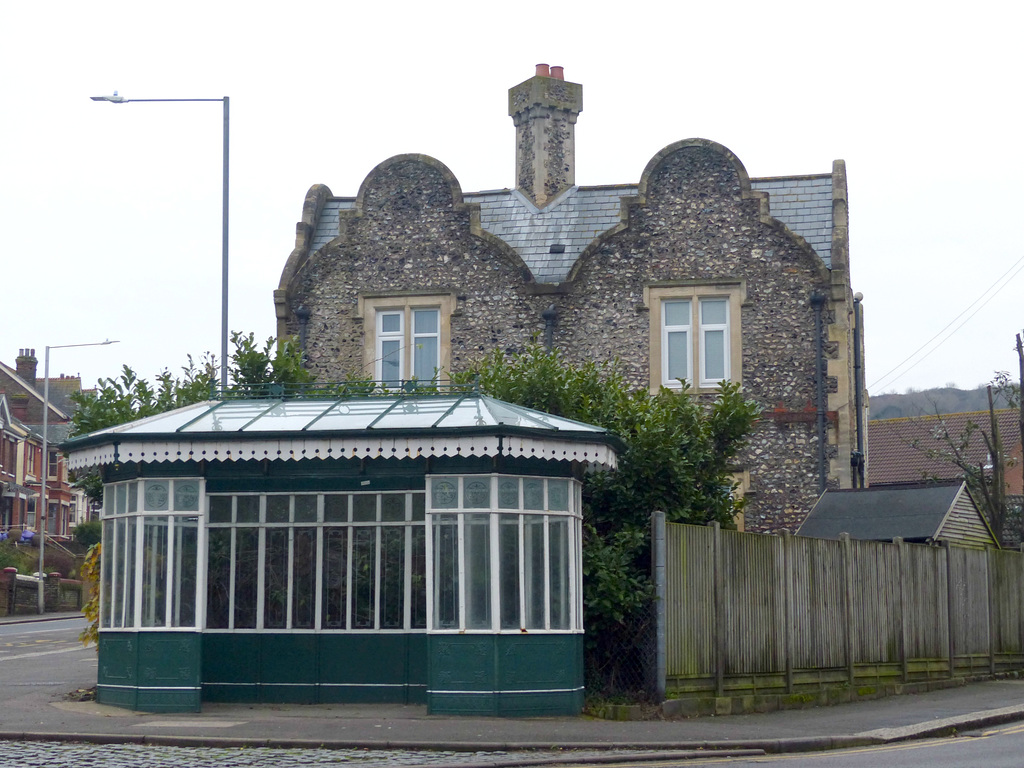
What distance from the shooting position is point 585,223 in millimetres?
26625

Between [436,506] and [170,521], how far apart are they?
2.98 meters

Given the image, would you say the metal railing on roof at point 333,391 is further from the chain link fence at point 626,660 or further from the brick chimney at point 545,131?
the brick chimney at point 545,131

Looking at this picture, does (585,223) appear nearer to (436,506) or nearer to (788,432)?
(788,432)

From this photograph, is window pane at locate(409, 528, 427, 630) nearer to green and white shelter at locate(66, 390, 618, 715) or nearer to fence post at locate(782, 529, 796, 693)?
green and white shelter at locate(66, 390, 618, 715)

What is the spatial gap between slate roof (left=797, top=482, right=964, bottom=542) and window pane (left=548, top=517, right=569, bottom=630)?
7.80 metres

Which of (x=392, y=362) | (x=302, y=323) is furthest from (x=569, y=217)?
(x=302, y=323)

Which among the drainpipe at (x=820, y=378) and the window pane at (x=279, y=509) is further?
the drainpipe at (x=820, y=378)

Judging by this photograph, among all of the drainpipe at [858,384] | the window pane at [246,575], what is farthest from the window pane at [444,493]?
the drainpipe at [858,384]

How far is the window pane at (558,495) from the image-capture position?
15.0 metres

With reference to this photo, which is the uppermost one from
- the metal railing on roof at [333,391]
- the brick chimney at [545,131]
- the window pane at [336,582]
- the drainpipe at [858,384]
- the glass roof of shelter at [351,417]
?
the brick chimney at [545,131]

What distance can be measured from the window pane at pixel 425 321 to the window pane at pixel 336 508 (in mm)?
9635

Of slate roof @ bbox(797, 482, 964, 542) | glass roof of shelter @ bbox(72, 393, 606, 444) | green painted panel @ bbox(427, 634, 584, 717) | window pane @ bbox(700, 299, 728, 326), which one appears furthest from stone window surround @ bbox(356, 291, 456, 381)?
green painted panel @ bbox(427, 634, 584, 717)

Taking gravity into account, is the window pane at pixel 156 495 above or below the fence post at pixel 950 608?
above

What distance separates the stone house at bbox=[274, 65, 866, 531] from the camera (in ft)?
78.4
